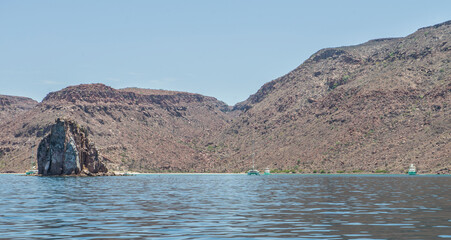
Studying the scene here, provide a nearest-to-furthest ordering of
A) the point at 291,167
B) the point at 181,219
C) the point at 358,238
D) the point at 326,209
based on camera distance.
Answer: the point at 358,238
the point at 181,219
the point at 326,209
the point at 291,167

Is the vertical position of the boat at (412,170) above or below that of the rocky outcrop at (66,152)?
below

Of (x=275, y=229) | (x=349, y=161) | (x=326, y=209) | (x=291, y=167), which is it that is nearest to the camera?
(x=275, y=229)

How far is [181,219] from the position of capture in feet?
107

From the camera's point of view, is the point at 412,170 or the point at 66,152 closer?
the point at 412,170

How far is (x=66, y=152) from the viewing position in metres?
153

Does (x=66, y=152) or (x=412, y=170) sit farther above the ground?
(x=66, y=152)

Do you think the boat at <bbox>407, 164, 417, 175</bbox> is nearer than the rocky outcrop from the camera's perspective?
Yes

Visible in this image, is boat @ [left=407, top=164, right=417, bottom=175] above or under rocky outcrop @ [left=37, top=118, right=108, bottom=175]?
under

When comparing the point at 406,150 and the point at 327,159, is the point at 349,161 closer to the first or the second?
the point at 327,159

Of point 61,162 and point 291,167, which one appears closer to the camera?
point 61,162

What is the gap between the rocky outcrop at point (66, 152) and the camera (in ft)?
504

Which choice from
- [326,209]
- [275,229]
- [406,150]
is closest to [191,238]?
[275,229]

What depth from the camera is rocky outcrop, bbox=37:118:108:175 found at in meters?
154

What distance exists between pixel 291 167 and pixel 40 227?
172 metres
